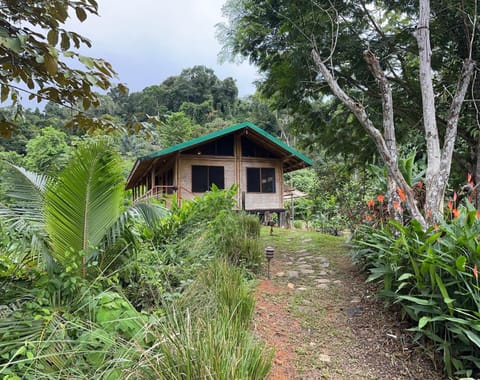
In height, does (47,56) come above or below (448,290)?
above

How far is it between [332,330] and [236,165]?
10733 millimetres

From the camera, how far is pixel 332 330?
3.08 m

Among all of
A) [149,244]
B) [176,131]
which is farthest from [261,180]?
[176,131]

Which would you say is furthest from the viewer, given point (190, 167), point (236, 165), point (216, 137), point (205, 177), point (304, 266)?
point (236, 165)

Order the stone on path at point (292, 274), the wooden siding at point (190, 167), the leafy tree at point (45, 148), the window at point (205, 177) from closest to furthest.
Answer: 1. the stone on path at point (292, 274)
2. the wooden siding at point (190, 167)
3. the window at point (205, 177)
4. the leafy tree at point (45, 148)

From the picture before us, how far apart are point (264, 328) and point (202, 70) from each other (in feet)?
153

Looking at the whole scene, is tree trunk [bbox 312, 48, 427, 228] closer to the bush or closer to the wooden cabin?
the bush

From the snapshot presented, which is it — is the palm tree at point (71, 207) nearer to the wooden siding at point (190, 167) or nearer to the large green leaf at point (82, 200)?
the large green leaf at point (82, 200)

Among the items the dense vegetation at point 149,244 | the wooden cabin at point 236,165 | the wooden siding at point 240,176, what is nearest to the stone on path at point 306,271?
the dense vegetation at point 149,244

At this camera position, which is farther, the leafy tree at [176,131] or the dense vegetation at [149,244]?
the leafy tree at [176,131]

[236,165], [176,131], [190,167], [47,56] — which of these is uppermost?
[176,131]

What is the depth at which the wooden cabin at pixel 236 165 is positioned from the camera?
12594 millimetres

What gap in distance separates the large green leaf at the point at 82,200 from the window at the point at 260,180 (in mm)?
11114

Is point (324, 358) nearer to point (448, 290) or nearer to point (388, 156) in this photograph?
point (448, 290)
